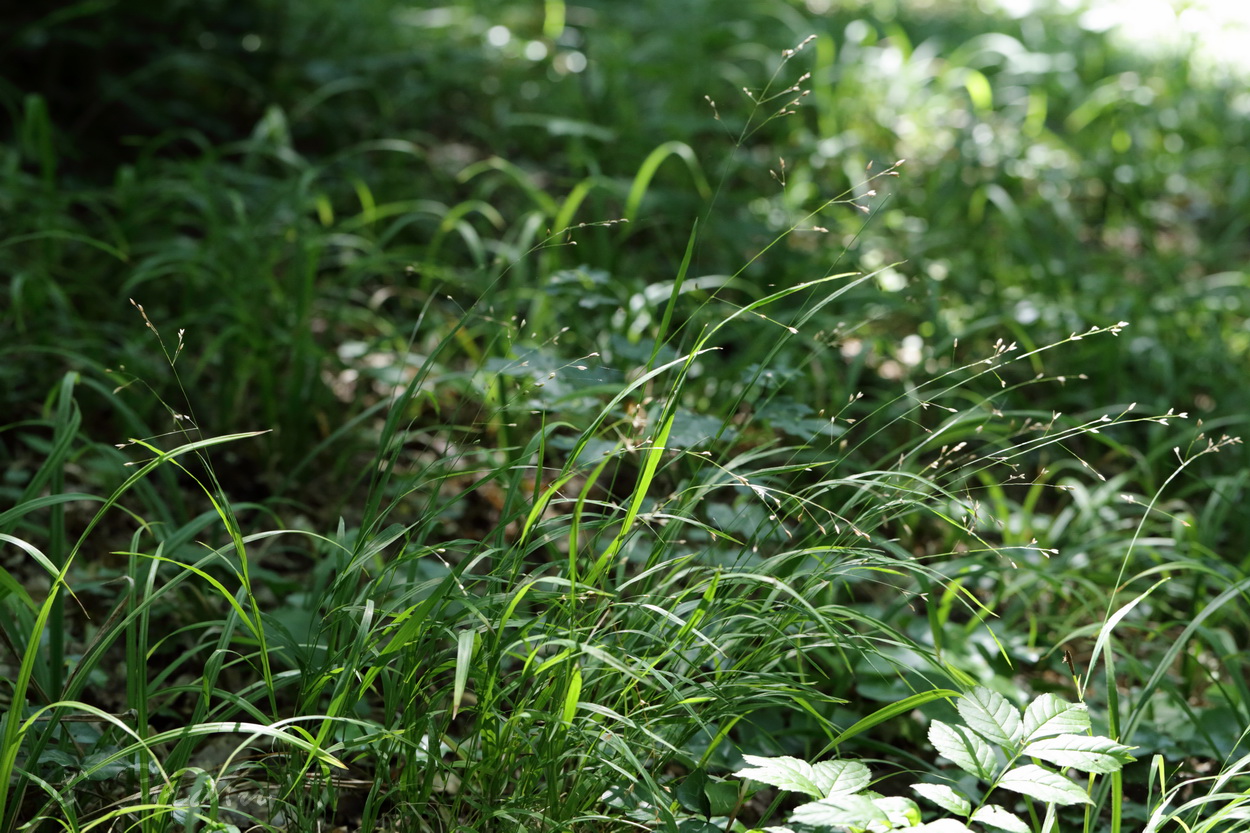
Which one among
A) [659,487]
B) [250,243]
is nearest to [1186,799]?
[659,487]

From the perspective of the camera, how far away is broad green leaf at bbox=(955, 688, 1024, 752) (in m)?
1.14

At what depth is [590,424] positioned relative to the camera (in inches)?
63.1

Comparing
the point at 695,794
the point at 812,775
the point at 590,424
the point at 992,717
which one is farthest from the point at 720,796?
the point at 590,424

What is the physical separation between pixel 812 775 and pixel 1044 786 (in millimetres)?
239

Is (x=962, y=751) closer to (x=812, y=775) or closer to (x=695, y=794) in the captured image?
(x=812, y=775)

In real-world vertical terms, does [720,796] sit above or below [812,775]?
below

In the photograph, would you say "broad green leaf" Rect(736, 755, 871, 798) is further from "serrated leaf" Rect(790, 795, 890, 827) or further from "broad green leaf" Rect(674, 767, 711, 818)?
"broad green leaf" Rect(674, 767, 711, 818)

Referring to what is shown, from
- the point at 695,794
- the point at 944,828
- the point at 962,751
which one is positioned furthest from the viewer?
the point at 695,794

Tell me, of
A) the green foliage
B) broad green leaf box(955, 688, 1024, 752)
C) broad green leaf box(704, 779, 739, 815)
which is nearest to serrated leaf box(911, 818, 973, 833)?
the green foliage

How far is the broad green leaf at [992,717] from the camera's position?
114cm

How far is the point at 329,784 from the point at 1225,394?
238cm

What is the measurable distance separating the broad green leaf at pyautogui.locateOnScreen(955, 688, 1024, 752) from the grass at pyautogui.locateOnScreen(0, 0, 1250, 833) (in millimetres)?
74

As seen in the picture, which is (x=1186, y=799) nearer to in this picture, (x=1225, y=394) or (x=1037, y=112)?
(x=1225, y=394)

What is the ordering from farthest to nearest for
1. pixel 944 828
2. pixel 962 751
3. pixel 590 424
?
pixel 590 424, pixel 962 751, pixel 944 828
